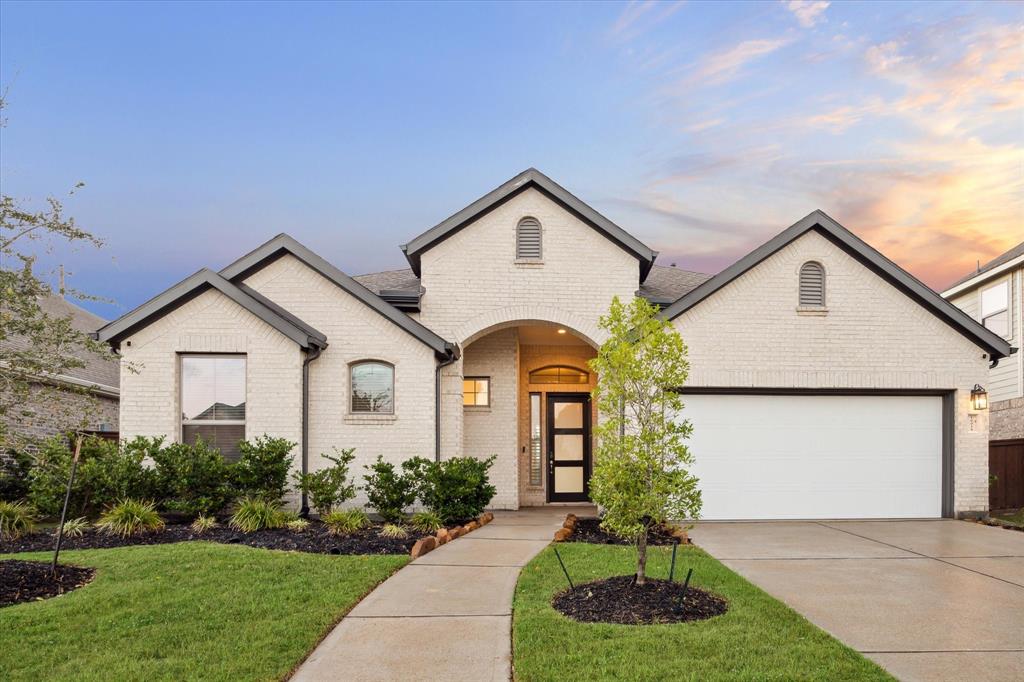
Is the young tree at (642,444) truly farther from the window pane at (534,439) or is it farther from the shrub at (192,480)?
the window pane at (534,439)

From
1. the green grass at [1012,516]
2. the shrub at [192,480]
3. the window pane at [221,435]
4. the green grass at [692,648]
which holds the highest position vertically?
the window pane at [221,435]

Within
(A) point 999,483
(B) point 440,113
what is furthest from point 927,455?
(B) point 440,113

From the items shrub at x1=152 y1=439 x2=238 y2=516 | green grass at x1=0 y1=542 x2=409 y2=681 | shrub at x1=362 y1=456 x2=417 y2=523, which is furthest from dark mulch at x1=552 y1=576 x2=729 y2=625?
shrub at x1=152 y1=439 x2=238 y2=516

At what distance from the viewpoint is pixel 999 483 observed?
1577cm

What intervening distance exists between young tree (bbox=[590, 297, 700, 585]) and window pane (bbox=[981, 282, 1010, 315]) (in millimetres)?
19017

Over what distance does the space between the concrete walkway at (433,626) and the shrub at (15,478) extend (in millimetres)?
9281

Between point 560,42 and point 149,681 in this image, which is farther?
point 560,42

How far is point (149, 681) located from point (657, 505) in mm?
4696

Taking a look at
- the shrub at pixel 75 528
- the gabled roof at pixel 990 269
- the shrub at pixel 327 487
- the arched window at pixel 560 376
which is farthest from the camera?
the gabled roof at pixel 990 269

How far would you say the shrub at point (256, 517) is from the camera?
35.2ft

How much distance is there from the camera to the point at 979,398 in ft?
43.6

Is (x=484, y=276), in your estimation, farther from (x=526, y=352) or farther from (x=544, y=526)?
(x=544, y=526)

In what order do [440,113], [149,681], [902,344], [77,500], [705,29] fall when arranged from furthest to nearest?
[440,113] < [705,29] < [902,344] < [77,500] < [149,681]

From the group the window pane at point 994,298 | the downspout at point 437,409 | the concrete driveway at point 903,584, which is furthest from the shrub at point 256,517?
the window pane at point 994,298
